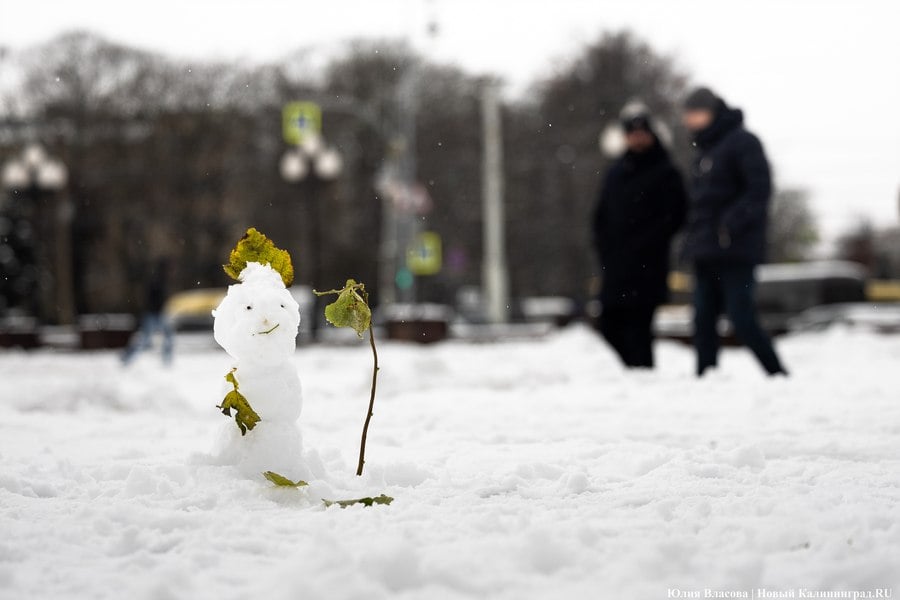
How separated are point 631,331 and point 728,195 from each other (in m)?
1.33

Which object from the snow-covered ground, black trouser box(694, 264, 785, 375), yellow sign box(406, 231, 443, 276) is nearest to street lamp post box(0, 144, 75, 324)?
yellow sign box(406, 231, 443, 276)

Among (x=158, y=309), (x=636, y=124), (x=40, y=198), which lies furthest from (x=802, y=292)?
(x=636, y=124)

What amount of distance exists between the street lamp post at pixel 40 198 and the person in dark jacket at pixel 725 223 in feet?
63.7

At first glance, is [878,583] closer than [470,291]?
Yes

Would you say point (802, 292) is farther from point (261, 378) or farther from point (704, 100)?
point (261, 378)

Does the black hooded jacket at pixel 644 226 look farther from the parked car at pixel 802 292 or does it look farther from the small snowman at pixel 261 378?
the parked car at pixel 802 292

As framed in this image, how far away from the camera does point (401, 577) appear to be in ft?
7.69

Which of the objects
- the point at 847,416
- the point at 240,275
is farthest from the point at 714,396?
the point at 240,275

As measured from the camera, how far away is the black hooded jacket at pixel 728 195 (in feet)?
23.6

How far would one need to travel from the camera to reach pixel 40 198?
3300 centimetres

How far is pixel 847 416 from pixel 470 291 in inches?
1774

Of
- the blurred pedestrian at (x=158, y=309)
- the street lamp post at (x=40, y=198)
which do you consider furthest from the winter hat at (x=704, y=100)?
the street lamp post at (x=40, y=198)

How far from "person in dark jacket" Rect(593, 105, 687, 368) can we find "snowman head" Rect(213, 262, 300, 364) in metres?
5.10

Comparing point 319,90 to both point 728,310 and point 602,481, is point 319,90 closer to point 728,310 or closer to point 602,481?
point 728,310
